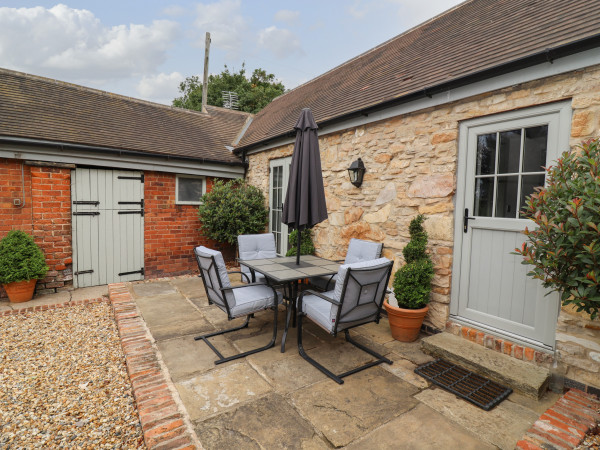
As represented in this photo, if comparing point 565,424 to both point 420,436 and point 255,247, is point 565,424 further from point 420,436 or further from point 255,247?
point 255,247

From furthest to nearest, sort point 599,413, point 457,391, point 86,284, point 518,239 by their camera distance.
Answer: point 86,284
point 518,239
point 457,391
point 599,413

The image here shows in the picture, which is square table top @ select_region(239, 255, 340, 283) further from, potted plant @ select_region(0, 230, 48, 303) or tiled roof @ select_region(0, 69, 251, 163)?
tiled roof @ select_region(0, 69, 251, 163)

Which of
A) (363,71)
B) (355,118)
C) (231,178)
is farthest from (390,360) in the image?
(231,178)

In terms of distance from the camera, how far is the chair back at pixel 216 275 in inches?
117

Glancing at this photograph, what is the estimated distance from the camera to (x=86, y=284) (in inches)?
225

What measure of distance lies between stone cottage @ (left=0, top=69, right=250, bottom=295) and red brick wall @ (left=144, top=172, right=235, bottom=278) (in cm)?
2

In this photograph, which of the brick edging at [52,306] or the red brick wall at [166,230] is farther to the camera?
the red brick wall at [166,230]

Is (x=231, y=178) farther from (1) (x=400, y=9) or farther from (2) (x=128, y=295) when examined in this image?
(1) (x=400, y=9)

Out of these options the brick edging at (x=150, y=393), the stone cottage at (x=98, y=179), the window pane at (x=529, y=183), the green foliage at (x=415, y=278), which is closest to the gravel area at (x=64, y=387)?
the brick edging at (x=150, y=393)

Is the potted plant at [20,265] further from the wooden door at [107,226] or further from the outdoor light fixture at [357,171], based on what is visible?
the outdoor light fixture at [357,171]

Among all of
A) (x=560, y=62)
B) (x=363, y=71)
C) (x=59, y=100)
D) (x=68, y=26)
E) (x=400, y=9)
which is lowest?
(x=560, y=62)

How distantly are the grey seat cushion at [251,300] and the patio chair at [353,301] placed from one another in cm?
41

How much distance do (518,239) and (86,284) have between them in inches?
271

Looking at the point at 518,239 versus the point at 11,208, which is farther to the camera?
the point at 11,208
